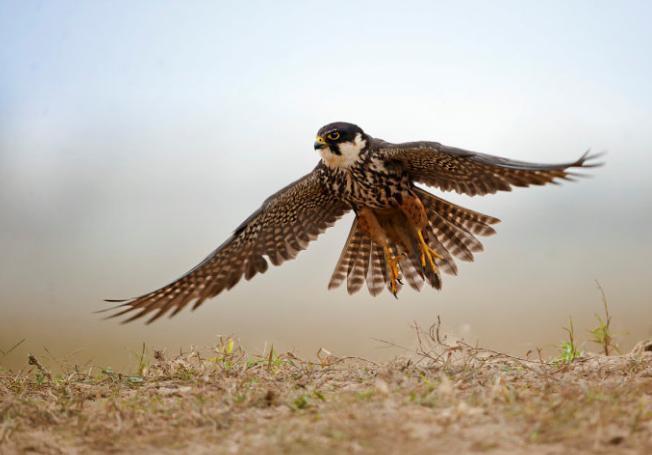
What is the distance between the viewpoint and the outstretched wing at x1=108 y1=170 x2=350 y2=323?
6125 mm

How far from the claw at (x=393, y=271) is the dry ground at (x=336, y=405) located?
1.33 metres

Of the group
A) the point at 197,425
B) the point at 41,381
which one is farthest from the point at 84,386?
the point at 197,425

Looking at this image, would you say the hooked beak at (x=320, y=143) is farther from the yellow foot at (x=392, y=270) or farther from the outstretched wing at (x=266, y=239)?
the yellow foot at (x=392, y=270)

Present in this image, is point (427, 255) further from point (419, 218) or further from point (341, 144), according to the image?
point (341, 144)

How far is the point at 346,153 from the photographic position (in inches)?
247

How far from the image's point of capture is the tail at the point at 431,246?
647 cm

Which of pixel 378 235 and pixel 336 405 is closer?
pixel 336 405

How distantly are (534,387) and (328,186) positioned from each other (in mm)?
2796

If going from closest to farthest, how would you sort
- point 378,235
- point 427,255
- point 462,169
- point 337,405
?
point 337,405 < point 462,169 < point 427,255 < point 378,235

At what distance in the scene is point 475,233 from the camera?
256 inches

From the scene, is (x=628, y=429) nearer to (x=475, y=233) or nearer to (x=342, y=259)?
(x=475, y=233)

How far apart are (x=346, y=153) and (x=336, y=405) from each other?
2880mm

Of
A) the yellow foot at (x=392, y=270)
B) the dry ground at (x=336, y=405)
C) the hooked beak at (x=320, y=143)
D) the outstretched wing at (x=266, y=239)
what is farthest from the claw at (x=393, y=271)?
the dry ground at (x=336, y=405)

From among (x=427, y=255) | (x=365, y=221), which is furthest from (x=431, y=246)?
(x=365, y=221)
